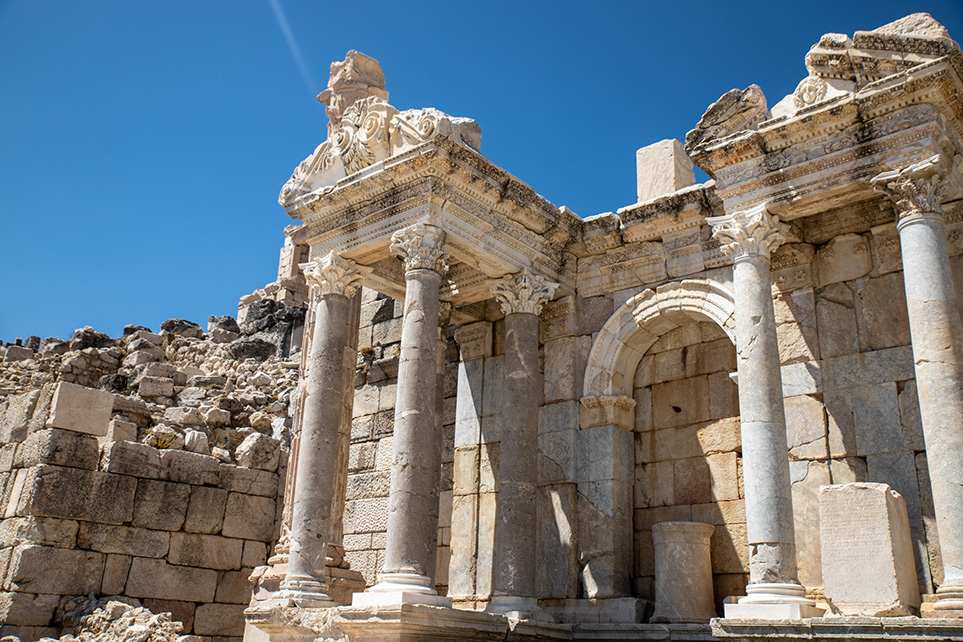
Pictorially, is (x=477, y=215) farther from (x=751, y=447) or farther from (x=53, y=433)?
(x=53, y=433)

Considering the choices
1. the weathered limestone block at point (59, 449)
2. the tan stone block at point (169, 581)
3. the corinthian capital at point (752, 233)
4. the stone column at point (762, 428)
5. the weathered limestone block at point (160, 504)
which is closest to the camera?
the stone column at point (762, 428)

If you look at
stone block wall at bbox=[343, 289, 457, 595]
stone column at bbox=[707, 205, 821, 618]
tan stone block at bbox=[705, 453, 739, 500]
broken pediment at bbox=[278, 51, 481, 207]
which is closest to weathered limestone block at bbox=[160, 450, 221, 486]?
stone block wall at bbox=[343, 289, 457, 595]

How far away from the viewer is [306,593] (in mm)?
9289

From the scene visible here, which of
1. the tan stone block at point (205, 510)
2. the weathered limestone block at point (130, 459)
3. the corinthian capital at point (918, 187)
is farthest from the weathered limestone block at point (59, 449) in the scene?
the corinthian capital at point (918, 187)

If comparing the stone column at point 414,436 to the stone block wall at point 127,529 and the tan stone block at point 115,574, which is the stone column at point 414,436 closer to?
the stone block wall at point 127,529

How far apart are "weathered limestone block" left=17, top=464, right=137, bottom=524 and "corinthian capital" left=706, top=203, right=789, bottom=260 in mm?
8492

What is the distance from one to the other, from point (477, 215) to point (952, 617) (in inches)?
246

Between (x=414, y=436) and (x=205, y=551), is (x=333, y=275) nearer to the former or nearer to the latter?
(x=414, y=436)

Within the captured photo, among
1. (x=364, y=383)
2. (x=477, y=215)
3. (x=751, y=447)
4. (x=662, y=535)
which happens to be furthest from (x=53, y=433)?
(x=751, y=447)

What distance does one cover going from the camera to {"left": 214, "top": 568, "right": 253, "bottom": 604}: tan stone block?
12.6 m

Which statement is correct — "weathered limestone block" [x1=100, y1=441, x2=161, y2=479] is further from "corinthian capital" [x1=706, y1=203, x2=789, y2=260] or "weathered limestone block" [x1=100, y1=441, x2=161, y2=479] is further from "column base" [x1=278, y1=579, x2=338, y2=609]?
"corinthian capital" [x1=706, y1=203, x2=789, y2=260]

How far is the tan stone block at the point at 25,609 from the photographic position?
10359 mm

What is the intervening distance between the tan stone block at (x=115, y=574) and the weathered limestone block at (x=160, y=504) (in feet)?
1.67

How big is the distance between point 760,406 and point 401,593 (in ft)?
13.0
